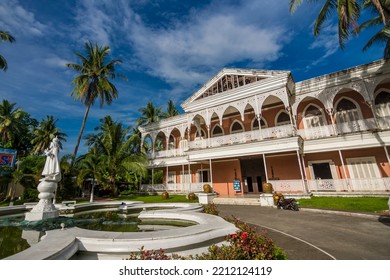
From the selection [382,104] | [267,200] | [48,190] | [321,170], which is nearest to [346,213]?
[267,200]

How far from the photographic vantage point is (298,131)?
51.1 ft

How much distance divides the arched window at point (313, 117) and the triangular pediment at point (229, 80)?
4238mm

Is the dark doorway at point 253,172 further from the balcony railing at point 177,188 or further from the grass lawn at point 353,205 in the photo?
the grass lawn at point 353,205

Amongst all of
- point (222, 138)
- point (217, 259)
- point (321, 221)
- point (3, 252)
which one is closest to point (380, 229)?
point (321, 221)

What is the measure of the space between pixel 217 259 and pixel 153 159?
20.4 meters

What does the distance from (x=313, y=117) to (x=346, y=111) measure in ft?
7.53

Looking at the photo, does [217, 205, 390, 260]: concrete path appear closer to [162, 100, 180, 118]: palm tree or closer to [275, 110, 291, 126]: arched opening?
[275, 110, 291, 126]: arched opening

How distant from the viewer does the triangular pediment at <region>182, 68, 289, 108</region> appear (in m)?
16.5

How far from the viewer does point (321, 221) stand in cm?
781

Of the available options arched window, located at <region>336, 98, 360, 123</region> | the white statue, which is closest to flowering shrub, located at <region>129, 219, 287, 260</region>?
the white statue

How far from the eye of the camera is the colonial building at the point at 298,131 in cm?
1336

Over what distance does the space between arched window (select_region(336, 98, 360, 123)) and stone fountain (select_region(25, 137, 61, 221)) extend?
19204mm

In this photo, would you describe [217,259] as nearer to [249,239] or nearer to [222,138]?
[249,239]

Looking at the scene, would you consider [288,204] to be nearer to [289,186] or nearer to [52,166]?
[289,186]
